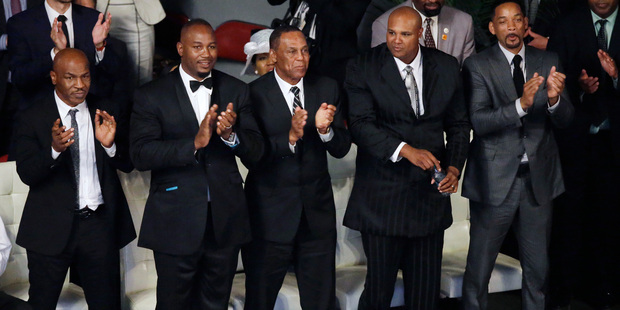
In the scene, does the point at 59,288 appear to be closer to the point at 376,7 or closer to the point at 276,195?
the point at 276,195

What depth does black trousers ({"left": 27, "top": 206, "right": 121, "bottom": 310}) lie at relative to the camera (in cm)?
431

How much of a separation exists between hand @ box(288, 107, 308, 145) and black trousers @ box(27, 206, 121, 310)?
101cm

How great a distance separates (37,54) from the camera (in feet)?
16.1

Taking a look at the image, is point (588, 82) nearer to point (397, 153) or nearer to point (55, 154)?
point (397, 153)

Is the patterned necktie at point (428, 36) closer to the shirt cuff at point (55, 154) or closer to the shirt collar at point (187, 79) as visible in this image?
the shirt collar at point (187, 79)

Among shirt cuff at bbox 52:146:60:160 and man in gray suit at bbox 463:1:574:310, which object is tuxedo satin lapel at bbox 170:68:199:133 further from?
man in gray suit at bbox 463:1:574:310

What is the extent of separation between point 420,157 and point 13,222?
7.30 feet

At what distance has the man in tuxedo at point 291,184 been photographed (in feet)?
14.5

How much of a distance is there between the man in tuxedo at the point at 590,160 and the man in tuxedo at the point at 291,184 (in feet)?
4.93

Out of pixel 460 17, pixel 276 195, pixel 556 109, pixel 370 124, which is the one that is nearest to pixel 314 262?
pixel 276 195

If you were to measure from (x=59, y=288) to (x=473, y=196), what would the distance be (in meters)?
2.15

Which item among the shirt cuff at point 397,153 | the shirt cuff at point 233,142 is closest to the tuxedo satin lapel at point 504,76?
the shirt cuff at point 397,153

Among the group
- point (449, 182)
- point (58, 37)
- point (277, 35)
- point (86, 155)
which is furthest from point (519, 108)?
point (58, 37)

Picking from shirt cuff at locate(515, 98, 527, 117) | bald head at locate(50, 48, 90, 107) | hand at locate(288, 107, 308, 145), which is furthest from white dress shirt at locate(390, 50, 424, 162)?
bald head at locate(50, 48, 90, 107)
